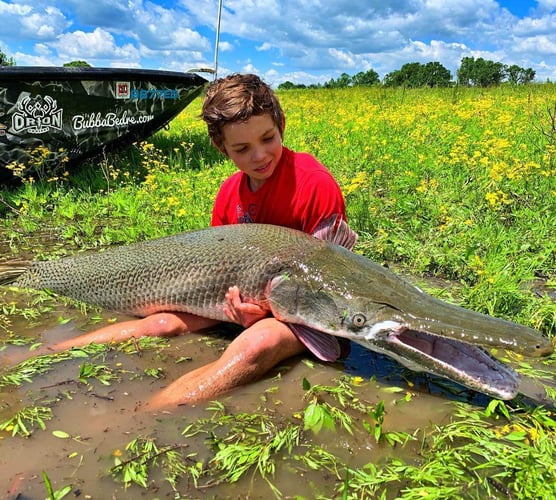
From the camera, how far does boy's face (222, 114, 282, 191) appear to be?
264 cm

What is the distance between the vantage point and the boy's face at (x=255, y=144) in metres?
2.64

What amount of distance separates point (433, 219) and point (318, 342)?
2.08 m

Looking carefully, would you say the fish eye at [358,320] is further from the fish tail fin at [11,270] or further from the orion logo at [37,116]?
the orion logo at [37,116]

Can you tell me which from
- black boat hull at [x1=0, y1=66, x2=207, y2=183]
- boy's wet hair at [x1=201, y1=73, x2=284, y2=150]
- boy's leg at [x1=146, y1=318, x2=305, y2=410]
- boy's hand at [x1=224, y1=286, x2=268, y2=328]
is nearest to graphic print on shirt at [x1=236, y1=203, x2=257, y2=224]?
boy's wet hair at [x1=201, y1=73, x2=284, y2=150]

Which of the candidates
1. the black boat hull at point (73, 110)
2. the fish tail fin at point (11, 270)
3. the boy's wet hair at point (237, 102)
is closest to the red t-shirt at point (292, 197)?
the boy's wet hair at point (237, 102)

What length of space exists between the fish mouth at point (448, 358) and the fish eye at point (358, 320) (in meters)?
0.06

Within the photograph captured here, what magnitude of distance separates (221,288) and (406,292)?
1049 mm

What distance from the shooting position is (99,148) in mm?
6781

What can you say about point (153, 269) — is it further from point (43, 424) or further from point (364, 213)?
point (364, 213)

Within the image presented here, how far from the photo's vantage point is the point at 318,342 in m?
2.46

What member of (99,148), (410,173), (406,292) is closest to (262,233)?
(406,292)

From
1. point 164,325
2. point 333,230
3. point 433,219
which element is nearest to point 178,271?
point 164,325

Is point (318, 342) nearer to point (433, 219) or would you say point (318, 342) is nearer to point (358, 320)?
point (358, 320)

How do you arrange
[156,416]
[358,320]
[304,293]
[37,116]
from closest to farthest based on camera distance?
[156,416]
[358,320]
[304,293]
[37,116]
